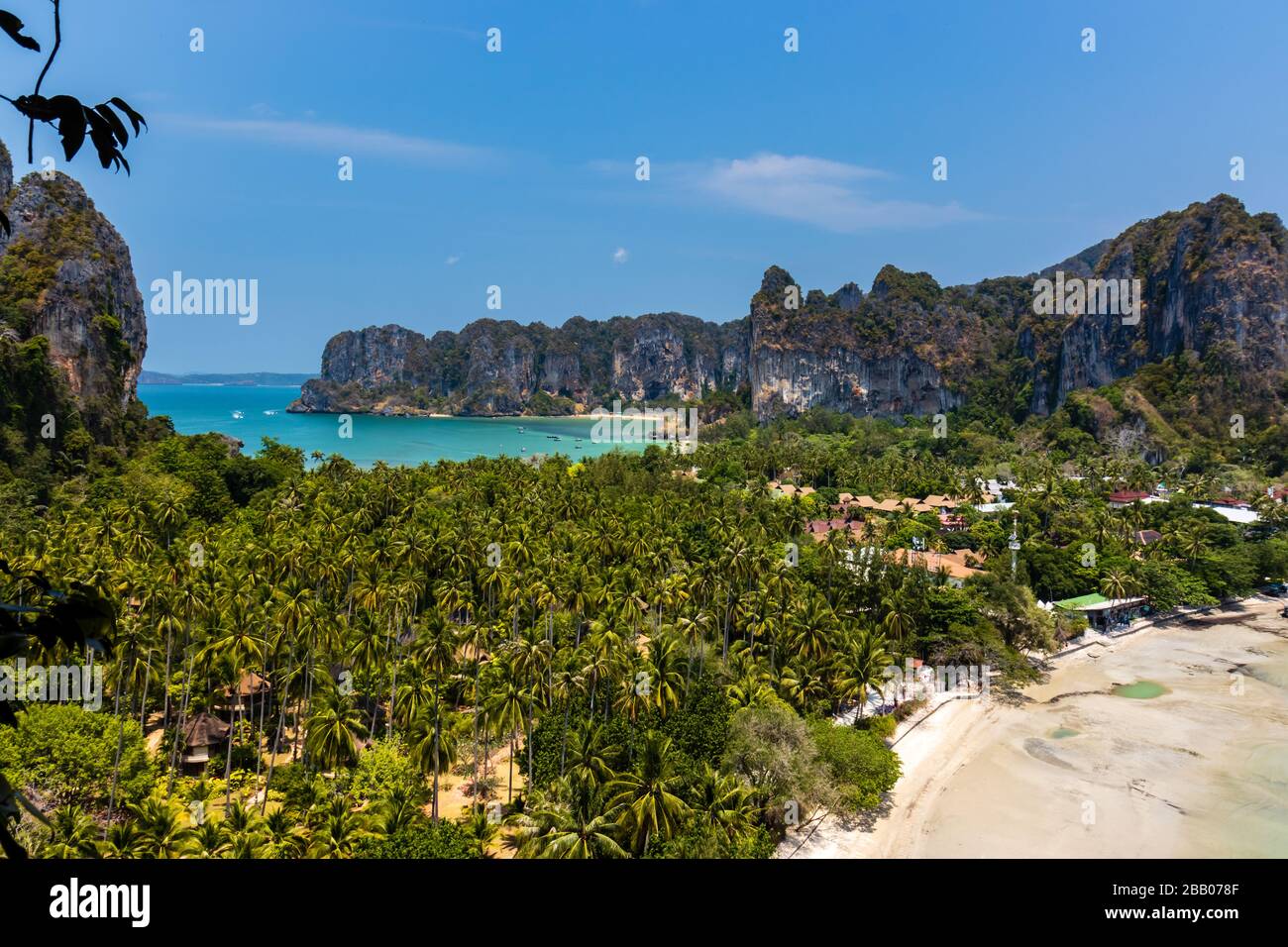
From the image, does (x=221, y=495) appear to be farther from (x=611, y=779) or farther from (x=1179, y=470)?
(x=1179, y=470)

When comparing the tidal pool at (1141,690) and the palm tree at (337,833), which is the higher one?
the palm tree at (337,833)

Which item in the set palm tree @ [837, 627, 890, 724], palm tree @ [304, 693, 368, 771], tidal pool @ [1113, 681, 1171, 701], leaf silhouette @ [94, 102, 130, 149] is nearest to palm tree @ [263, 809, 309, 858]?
palm tree @ [304, 693, 368, 771]

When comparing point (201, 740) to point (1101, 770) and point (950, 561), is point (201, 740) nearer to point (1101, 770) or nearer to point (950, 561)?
point (1101, 770)

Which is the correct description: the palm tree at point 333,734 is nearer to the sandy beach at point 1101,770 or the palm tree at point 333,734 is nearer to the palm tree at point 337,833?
the palm tree at point 337,833

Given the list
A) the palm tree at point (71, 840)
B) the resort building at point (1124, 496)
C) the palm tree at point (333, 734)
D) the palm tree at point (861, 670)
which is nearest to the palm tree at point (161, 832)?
the palm tree at point (71, 840)

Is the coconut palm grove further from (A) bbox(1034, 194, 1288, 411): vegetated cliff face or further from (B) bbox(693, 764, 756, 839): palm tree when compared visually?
(A) bbox(1034, 194, 1288, 411): vegetated cliff face

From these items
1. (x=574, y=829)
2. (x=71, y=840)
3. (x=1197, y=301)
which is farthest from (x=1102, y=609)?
(x=1197, y=301)

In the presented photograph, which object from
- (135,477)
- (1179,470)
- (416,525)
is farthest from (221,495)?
(1179,470)
